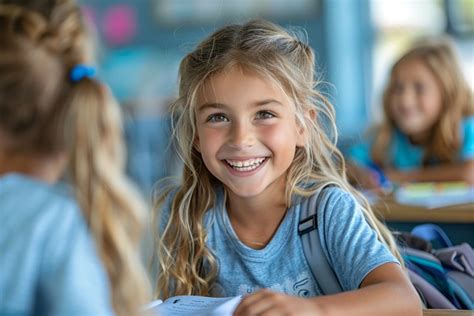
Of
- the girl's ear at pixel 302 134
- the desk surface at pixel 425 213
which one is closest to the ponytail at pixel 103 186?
the girl's ear at pixel 302 134

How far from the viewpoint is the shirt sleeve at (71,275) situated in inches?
33.4

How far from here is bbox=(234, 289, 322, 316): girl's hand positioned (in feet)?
3.66

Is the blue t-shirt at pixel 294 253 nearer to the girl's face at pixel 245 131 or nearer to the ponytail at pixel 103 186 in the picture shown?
the girl's face at pixel 245 131

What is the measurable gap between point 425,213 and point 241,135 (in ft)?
3.50

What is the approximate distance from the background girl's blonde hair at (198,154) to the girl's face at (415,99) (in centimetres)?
182

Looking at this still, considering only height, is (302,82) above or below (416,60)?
below

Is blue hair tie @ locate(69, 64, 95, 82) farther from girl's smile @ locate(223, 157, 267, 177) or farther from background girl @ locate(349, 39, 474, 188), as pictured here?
background girl @ locate(349, 39, 474, 188)

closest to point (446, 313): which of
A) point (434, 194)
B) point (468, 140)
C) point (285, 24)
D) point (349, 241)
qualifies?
point (349, 241)

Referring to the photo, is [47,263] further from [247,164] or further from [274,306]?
[247,164]

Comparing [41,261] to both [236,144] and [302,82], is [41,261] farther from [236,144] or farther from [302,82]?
[302,82]

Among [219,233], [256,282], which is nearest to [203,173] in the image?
[219,233]

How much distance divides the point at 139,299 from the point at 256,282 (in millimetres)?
530

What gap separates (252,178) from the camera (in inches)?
58.5

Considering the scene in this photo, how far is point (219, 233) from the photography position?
155 centimetres
